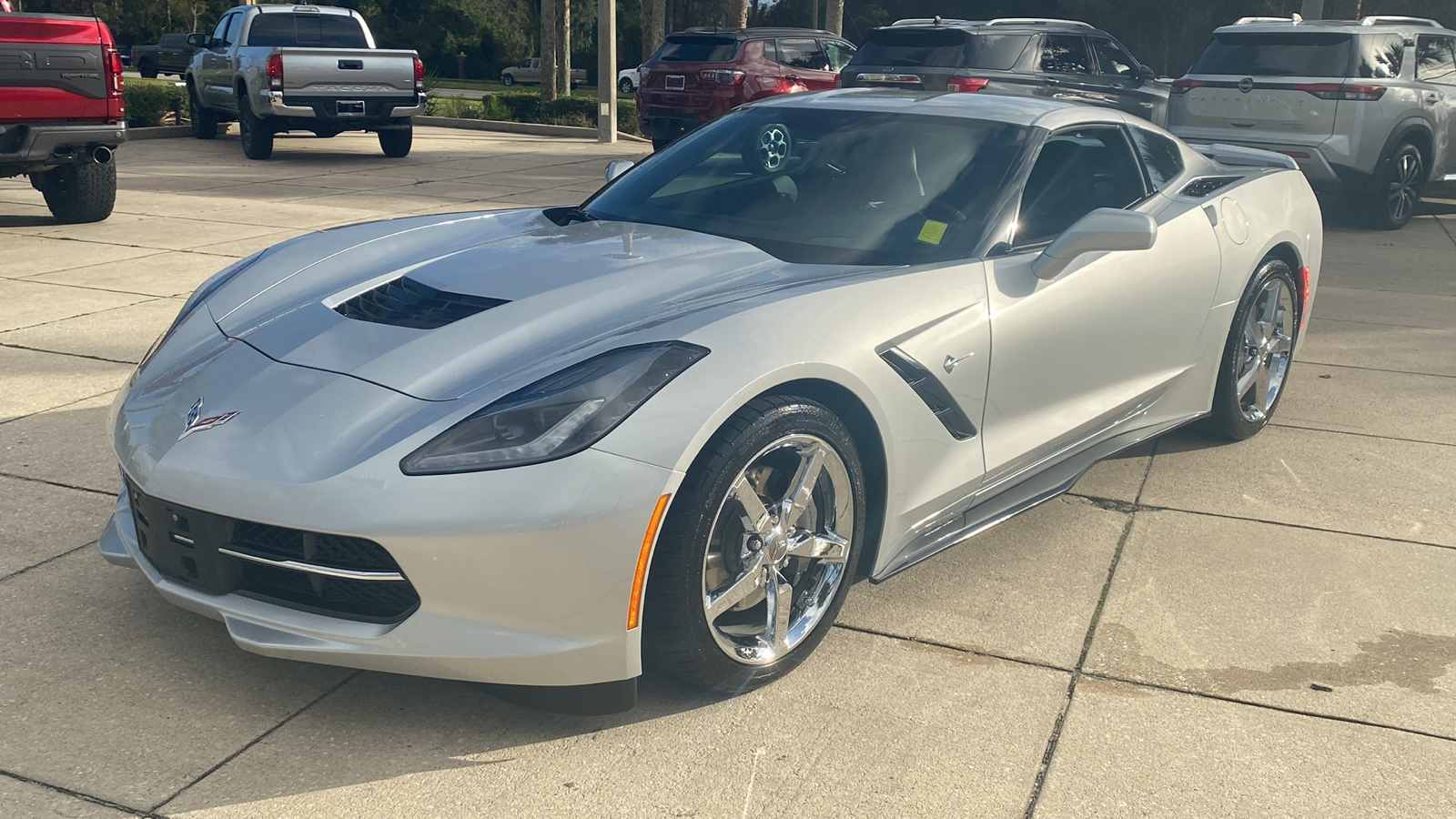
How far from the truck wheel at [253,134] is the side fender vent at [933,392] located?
1346 cm

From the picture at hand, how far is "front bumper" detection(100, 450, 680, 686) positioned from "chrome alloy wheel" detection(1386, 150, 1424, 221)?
35.5 ft

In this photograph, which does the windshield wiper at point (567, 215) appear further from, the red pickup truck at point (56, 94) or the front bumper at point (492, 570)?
the red pickup truck at point (56, 94)

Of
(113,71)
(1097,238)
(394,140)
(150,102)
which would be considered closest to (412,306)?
(1097,238)

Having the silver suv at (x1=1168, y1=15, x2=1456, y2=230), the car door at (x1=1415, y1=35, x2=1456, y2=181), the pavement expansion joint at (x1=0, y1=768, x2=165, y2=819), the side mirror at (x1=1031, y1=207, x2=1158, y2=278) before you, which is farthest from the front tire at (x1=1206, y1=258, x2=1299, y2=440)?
the car door at (x1=1415, y1=35, x2=1456, y2=181)

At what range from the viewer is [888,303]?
10.8ft

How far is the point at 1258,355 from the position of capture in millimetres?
5160

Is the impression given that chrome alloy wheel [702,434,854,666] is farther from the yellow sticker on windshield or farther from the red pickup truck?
the red pickup truck

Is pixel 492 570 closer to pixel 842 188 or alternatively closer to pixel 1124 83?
pixel 842 188

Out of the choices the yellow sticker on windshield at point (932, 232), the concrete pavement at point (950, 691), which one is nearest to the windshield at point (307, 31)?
the concrete pavement at point (950, 691)

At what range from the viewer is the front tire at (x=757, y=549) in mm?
2785

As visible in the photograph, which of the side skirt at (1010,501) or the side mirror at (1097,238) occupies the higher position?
the side mirror at (1097,238)

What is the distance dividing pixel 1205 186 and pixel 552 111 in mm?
20216

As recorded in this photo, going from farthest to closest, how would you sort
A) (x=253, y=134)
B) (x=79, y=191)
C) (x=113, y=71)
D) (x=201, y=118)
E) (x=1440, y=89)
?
(x=201, y=118) < (x=253, y=134) < (x=1440, y=89) < (x=79, y=191) < (x=113, y=71)

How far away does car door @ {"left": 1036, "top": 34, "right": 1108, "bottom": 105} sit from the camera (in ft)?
42.5
